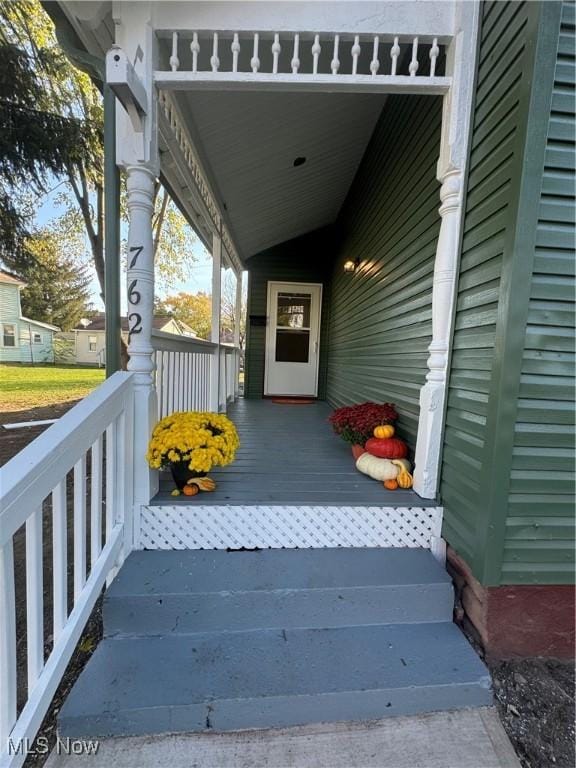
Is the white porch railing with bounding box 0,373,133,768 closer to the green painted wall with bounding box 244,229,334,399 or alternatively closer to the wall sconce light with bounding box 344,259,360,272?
the wall sconce light with bounding box 344,259,360,272

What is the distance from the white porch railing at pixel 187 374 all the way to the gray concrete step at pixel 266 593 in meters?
0.93

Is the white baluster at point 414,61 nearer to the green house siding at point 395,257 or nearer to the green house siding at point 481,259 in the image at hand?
the green house siding at point 481,259

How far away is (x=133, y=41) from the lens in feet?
5.10

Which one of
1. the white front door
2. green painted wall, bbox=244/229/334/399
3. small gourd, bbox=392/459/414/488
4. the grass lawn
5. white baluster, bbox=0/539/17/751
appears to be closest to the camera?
white baluster, bbox=0/539/17/751

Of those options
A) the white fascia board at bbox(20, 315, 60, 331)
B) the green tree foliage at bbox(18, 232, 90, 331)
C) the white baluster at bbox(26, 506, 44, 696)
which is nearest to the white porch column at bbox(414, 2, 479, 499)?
the white baluster at bbox(26, 506, 44, 696)

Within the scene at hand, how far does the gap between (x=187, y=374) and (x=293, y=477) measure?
1212 mm

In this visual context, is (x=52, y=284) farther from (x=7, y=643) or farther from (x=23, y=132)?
(x=7, y=643)

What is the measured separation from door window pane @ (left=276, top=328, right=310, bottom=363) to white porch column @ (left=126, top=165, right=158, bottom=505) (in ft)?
13.8

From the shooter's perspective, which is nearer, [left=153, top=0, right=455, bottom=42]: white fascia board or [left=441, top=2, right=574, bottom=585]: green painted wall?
[left=441, top=2, right=574, bottom=585]: green painted wall

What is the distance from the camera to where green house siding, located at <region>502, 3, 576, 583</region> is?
50.2 inches

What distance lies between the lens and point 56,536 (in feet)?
3.74

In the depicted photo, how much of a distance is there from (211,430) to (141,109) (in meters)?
1.51

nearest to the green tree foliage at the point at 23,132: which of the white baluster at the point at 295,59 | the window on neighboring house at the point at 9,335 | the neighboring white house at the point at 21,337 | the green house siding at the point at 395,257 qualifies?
the green house siding at the point at 395,257

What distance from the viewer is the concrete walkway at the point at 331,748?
106 centimetres
